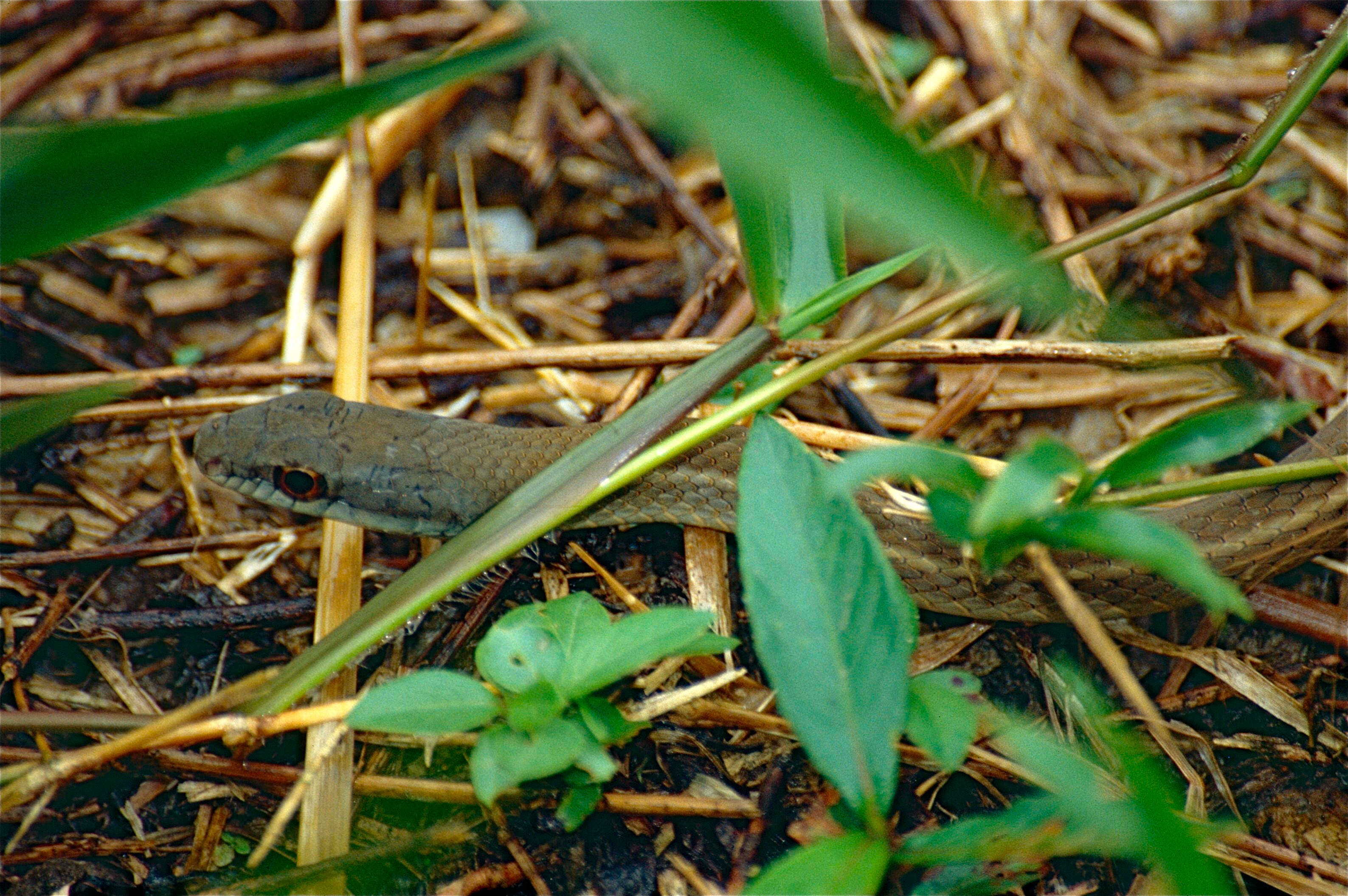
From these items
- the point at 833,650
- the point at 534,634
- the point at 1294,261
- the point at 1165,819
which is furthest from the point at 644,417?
the point at 1294,261

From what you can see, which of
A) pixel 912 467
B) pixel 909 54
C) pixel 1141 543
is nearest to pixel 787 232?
pixel 912 467

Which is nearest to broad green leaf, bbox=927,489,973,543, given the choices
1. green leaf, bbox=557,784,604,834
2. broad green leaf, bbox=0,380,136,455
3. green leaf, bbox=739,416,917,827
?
green leaf, bbox=739,416,917,827

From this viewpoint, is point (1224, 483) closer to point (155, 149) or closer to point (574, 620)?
point (574, 620)

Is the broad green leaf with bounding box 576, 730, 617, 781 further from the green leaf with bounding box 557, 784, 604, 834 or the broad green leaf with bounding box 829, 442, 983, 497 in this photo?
the broad green leaf with bounding box 829, 442, 983, 497

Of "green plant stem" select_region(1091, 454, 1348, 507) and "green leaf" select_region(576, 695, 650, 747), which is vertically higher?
"green plant stem" select_region(1091, 454, 1348, 507)

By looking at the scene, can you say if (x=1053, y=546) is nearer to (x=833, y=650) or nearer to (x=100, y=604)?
(x=833, y=650)

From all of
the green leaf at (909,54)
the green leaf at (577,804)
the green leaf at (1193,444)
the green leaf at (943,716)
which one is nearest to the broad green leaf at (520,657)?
the green leaf at (577,804)
